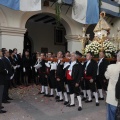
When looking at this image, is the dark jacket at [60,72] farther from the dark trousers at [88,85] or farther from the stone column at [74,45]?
the stone column at [74,45]

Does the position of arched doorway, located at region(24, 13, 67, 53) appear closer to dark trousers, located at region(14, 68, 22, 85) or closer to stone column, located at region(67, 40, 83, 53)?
stone column, located at region(67, 40, 83, 53)

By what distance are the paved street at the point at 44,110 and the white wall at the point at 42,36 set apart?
9.45 meters

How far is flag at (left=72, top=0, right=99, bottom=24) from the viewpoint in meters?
14.8

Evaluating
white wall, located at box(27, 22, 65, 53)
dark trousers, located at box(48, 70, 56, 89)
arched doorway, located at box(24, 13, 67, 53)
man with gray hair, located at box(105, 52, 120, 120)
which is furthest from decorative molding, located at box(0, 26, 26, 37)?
man with gray hair, located at box(105, 52, 120, 120)

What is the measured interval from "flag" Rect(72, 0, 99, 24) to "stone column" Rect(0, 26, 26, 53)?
327 cm

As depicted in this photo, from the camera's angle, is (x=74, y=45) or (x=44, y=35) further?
(x=44, y=35)

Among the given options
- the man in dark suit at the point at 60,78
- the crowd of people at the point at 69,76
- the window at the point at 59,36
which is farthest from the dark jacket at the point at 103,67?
the window at the point at 59,36

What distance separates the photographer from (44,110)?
7746 millimetres

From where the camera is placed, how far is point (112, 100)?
199 inches

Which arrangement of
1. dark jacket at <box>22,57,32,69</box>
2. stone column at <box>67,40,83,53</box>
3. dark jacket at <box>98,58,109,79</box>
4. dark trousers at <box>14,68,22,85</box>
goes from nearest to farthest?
dark jacket at <box>98,58,109,79</box>
dark jacket at <box>22,57,32,69</box>
dark trousers at <box>14,68,22,85</box>
stone column at <box>67,40,83,53</box>

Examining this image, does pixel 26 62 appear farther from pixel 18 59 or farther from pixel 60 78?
pixel 60 78

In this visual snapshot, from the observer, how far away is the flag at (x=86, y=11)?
583 inches

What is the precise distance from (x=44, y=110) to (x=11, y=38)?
660 cm

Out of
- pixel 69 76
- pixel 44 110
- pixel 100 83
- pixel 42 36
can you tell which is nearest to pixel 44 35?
pixel 42 36
